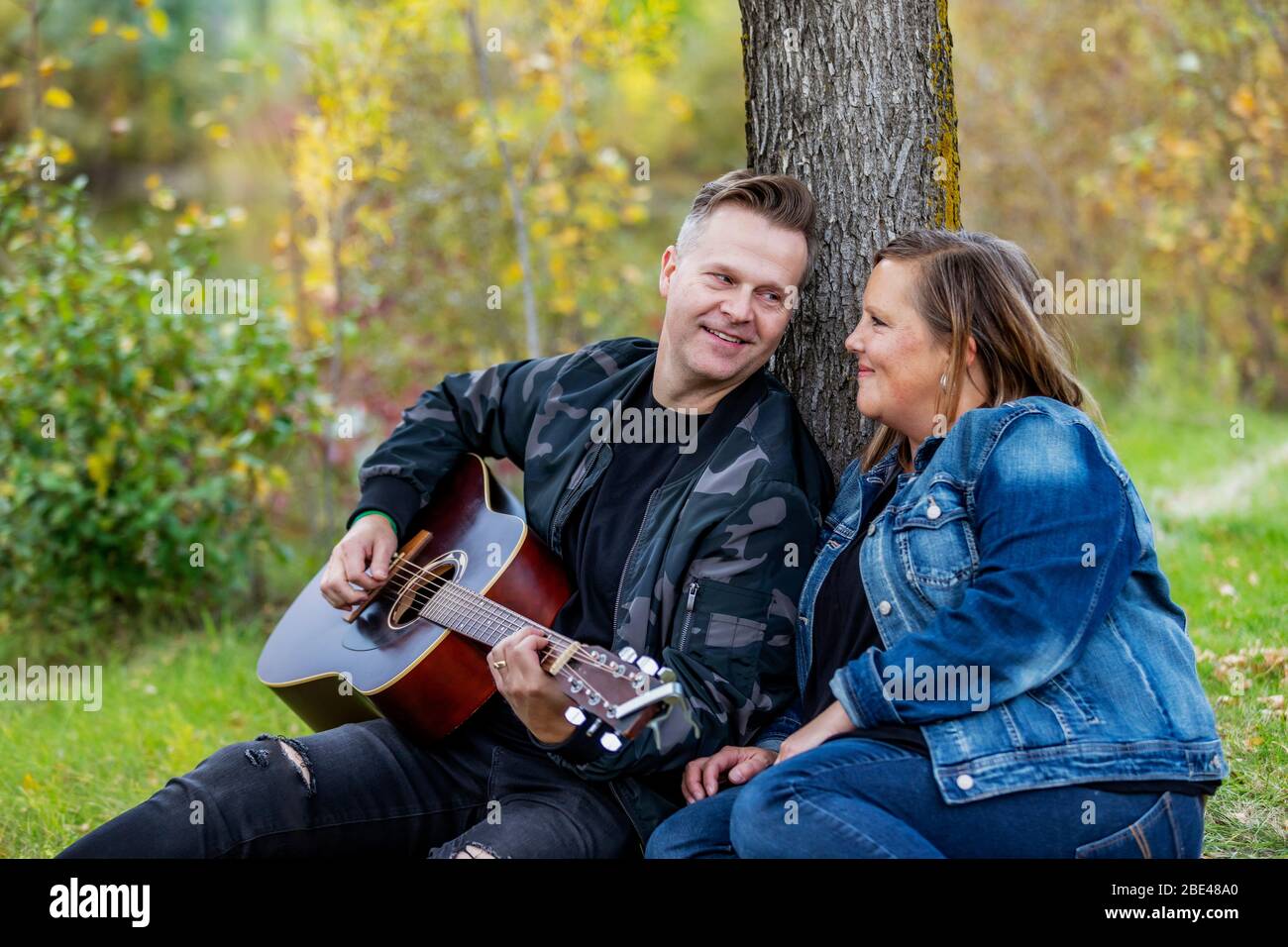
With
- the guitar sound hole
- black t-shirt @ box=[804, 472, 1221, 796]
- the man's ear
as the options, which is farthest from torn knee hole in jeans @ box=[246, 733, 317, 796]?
the man's ear

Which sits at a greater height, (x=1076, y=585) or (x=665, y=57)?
(x=665, y=57)

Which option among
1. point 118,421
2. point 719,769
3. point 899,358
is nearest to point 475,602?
point 719,769

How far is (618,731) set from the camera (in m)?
2.16

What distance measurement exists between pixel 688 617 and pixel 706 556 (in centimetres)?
13

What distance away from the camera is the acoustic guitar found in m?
2.58

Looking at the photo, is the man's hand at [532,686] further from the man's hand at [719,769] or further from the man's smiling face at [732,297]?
the man's smiling face at [732,297]

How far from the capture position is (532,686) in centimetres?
224

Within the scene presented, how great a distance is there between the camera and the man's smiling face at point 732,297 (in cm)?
263

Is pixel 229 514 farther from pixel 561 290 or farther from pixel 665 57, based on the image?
pixel 665 57
